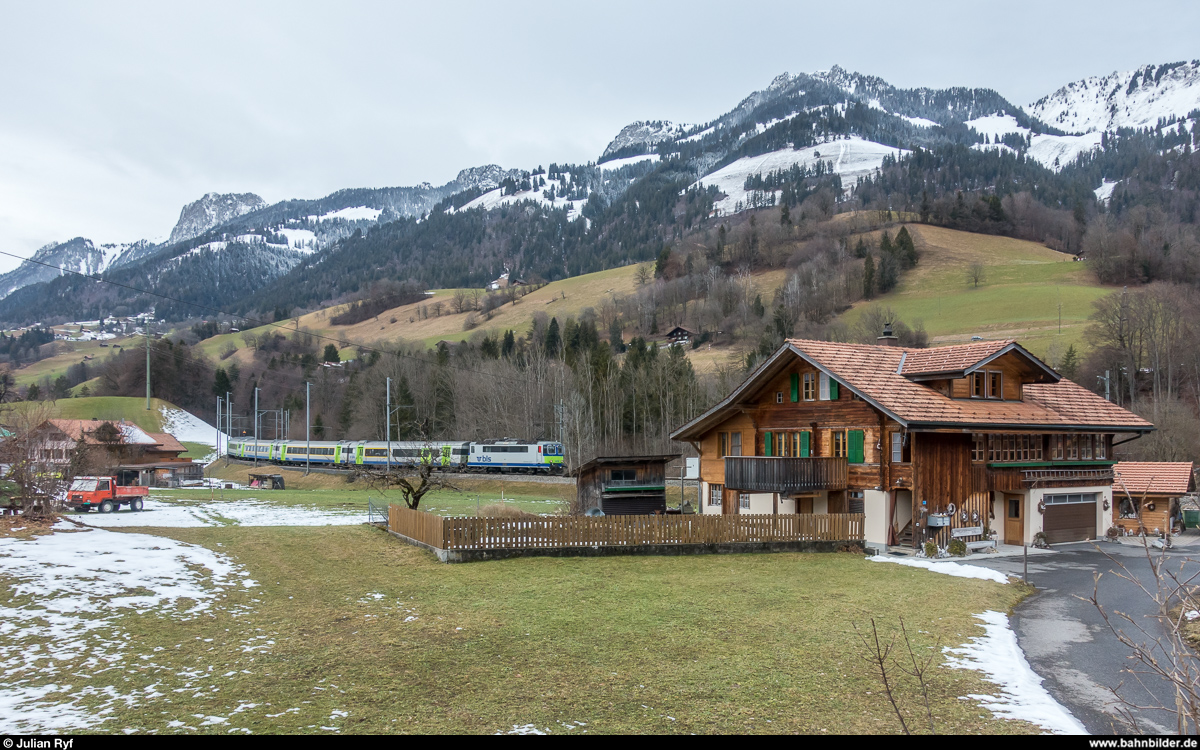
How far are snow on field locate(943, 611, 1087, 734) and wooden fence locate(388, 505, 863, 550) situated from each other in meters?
10.5

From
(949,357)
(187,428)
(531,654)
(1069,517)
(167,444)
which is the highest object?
(949,357)

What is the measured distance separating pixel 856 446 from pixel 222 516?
92.2 feet

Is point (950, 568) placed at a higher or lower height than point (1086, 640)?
lower

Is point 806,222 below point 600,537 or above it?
above

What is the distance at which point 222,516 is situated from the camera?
121 ft

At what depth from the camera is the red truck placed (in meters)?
39.3

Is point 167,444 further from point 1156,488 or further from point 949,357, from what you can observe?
point 1156,488

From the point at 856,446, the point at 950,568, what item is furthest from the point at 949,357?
the point at 950,568

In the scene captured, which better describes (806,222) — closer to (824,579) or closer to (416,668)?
(824,579)

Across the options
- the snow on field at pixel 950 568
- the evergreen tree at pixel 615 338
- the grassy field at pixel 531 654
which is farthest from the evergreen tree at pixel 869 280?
the grassy field at pixel 531 654

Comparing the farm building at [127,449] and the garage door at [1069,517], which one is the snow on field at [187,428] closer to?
the farm building at [127,449]

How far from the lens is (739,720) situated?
30.9 feet

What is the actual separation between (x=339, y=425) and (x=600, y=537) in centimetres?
9425
